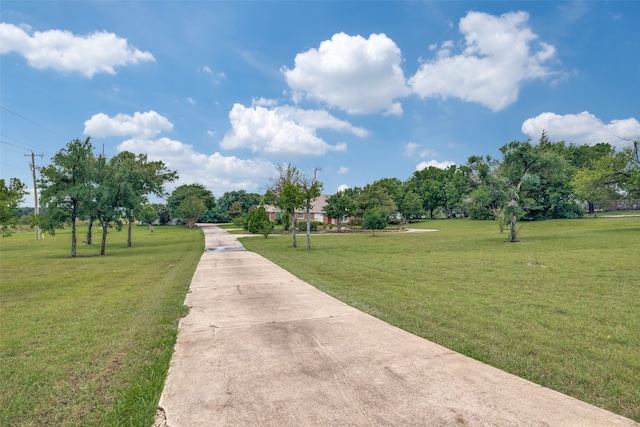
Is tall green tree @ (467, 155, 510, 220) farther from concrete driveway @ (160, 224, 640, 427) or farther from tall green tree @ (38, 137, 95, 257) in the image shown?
tall green tree @ (38, 137, 95, 257)

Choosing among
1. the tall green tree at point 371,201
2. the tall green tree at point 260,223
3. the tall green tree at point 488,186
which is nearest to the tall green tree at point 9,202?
the tall green tree at point 260,223

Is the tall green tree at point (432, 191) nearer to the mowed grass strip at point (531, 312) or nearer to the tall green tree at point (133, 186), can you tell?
the tall green tree at point (133, 186)

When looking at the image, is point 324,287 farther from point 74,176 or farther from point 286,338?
point 74,176

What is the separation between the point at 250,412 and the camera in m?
2.76

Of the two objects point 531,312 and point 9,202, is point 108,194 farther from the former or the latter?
point 531,312

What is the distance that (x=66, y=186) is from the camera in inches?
859

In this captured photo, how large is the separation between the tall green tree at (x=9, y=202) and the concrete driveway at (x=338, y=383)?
10692mm

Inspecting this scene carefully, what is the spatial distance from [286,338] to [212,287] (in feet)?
15.8

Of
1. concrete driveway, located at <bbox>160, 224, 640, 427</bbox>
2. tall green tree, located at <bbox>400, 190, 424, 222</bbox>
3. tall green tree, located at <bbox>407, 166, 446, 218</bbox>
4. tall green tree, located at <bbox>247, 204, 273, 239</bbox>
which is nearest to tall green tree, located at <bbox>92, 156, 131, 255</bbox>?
tall green tree, located at <bbox>247, 204, 273, 239</bbox>

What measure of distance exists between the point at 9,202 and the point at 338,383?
1410 cm

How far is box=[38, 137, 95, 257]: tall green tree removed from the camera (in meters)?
21.2

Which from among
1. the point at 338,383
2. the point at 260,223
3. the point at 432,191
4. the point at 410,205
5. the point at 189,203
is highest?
the point at 432,191

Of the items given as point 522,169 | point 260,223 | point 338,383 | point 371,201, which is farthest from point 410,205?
point 338,383

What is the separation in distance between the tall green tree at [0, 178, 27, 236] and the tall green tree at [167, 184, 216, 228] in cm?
4702
